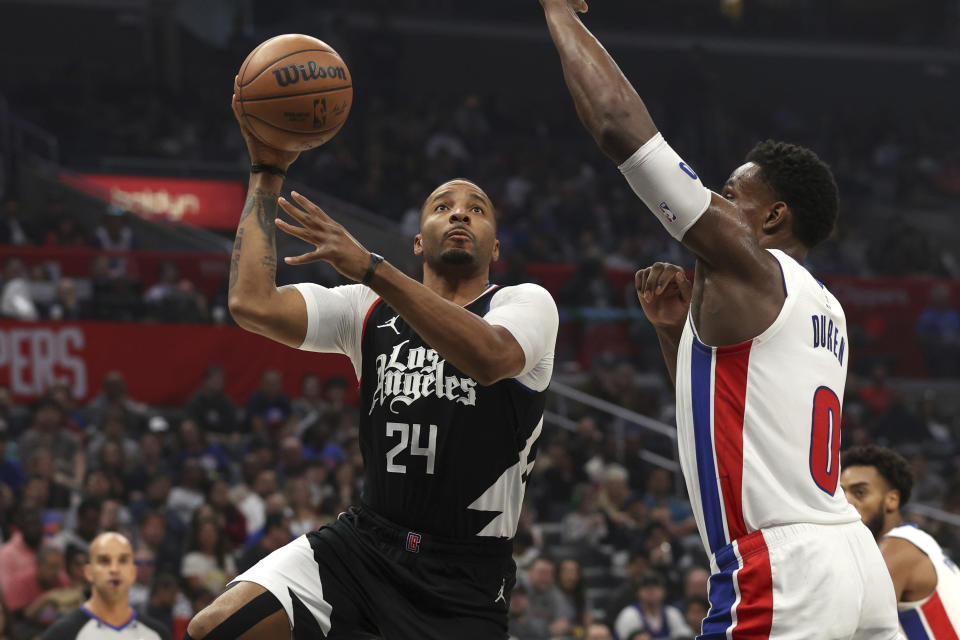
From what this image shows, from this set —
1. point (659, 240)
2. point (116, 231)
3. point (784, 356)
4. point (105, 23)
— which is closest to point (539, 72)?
point (659, 240)

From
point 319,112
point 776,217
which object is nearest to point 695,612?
point 319,112

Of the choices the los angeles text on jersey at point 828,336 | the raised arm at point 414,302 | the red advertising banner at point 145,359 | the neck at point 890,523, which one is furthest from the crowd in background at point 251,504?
the los angeles text on jersey at point 828,336

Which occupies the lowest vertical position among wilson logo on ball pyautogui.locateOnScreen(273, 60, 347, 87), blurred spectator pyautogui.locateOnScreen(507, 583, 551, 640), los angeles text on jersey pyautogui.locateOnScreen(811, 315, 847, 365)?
blurred spectator pyautogui.locateOnScreen(507, 583, 551, 640)

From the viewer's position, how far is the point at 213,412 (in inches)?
506

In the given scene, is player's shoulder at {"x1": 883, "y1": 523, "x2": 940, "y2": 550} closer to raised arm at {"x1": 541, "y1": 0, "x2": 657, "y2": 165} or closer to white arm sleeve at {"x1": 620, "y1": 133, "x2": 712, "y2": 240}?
white arm sleeve at {"x1": 620, "y1": 133, "x2": 712, "y2": 240}

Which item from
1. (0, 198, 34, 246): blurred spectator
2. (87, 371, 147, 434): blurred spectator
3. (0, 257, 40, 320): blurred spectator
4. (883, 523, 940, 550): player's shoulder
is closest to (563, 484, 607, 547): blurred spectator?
(87, 371, 147, 434): blurred spectator

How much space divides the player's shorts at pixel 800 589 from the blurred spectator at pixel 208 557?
7.35 metres

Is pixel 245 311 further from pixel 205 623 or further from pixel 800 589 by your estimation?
pixel 800 589

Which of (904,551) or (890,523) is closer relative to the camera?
(904,551)

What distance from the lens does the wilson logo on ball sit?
4.66 metres

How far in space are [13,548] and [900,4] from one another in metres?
25.1

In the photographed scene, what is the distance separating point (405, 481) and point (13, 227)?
1222cm

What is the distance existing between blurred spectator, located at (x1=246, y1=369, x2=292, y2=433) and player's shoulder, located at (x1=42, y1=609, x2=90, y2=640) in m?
5.78

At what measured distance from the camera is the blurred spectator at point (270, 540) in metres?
10.4
